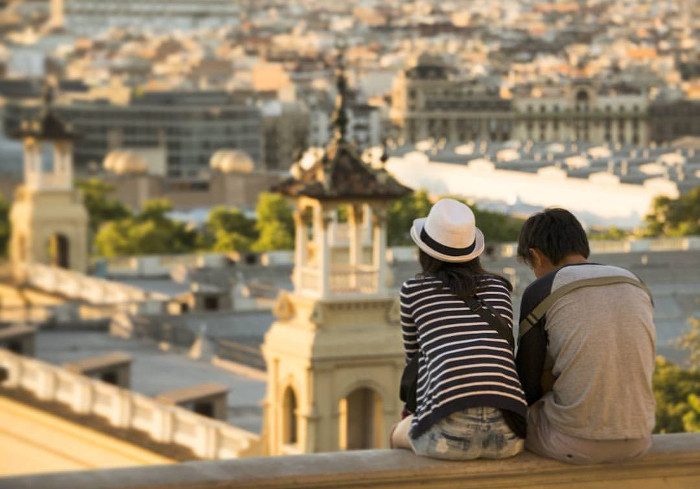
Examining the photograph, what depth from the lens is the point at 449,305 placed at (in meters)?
5.98

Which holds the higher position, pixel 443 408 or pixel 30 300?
pixel 443 408

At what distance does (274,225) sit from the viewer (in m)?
50.0

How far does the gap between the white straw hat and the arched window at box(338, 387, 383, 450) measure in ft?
26.2

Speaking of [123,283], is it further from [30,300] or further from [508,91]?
[508,91]

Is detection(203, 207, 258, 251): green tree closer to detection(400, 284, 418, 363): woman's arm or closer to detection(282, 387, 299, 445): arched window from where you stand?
detection(282, 387, 299, 445): arched window

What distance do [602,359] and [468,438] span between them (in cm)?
34

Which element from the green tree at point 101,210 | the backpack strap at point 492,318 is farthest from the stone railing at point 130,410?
the green tree at point 101,210

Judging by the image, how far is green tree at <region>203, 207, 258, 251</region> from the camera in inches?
1940

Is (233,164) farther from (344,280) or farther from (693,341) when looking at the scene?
(344,280)

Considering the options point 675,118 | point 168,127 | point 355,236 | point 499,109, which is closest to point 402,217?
point 355,236

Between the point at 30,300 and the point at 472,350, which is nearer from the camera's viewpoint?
the point at 472,350

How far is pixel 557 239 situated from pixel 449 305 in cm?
28

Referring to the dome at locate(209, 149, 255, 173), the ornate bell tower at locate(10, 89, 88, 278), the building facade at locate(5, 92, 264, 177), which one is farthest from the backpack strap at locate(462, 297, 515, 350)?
the building facade at locate(5, 92, 264, 177)

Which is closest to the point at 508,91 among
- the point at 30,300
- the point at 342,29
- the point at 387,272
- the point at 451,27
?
the point at 451,27
